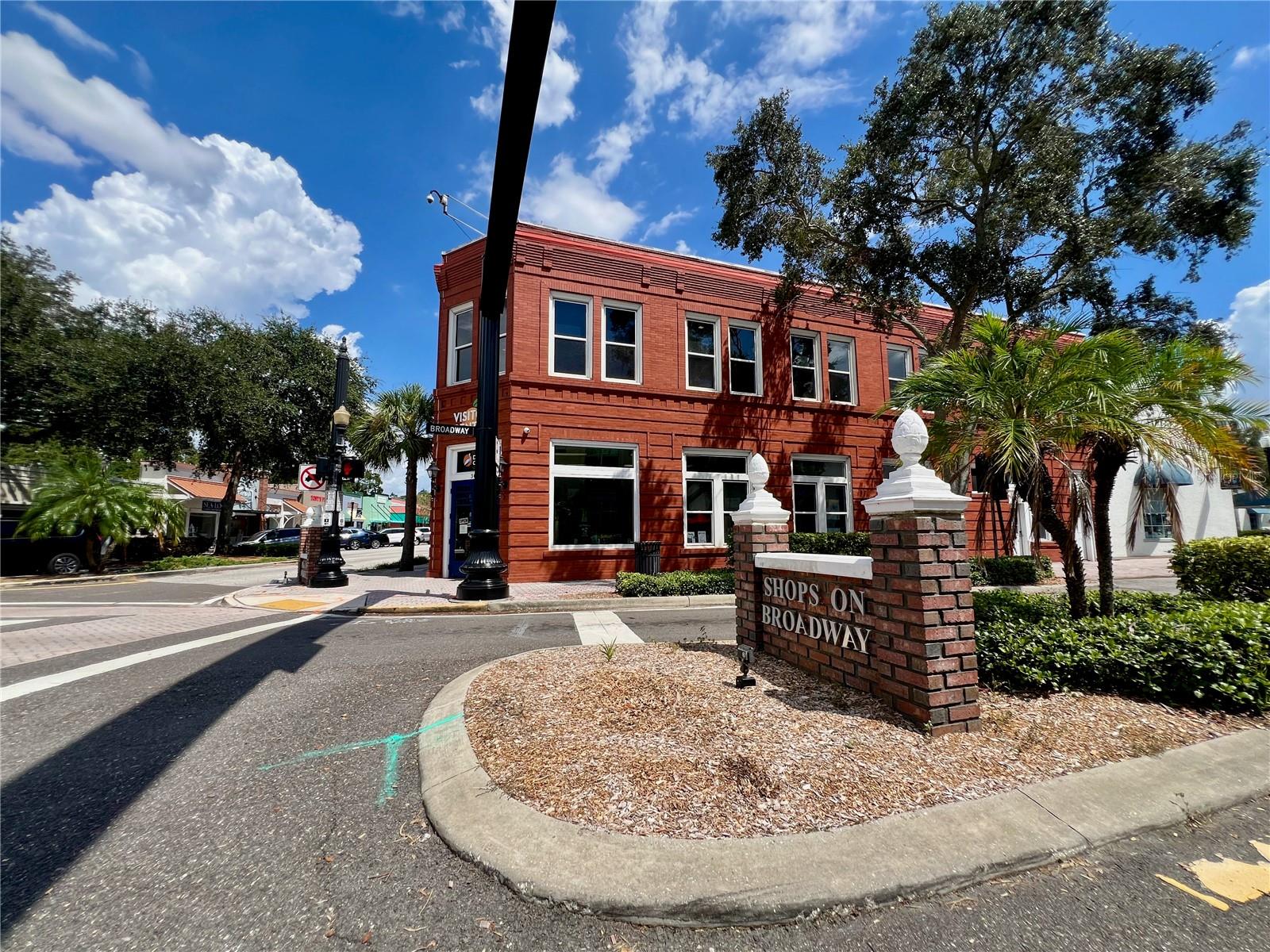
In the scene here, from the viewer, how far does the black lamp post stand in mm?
12391

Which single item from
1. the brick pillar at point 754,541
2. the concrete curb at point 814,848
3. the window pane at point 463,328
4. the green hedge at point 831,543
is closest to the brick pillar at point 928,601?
the concrete curb at point 814,848

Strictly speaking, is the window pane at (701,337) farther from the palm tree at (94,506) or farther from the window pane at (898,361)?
the palm tree at (94,506)

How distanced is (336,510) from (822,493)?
13.7 metres

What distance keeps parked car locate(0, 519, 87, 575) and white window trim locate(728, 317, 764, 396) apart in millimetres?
21783

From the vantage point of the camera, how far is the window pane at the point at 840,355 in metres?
17.8

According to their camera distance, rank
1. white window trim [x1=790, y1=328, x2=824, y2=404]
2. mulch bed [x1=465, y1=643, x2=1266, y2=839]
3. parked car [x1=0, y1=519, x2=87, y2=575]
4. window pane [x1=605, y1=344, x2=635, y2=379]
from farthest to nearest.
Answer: parked car [x1=0, y1=519, x2=87, y2=575] < white window trim [x1=790, y1=328, x2=824, y2=404] < window pane [x1=605, y1=344, x2=635, y2=379] < mulch bed [x1=465, y1=643, x2=1266, y2=839]

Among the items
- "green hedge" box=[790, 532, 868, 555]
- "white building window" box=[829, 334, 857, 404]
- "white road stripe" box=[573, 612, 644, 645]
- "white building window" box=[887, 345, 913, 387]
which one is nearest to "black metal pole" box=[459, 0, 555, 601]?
"white road stripe" box=[573, 612, 644, 645]

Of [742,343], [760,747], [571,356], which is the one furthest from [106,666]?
[742,343]

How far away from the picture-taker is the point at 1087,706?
372 centimetres

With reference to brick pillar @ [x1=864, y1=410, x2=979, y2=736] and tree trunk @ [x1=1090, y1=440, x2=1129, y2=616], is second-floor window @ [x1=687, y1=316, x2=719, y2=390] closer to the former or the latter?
tree trunk @ [x1=1090, y1=440, x2=1129, y2=616]

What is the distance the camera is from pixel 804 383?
17.4m

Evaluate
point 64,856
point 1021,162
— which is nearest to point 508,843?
point 64,856

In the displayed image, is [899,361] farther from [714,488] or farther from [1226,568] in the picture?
[1226,568]

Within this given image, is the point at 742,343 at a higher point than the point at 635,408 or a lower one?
higher
